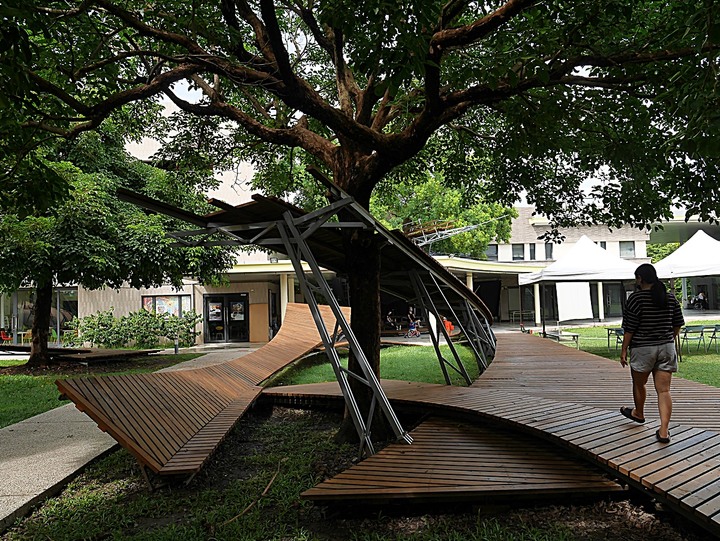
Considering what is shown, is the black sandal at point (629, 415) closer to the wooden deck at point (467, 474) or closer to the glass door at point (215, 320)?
the wooden deck at point (467, 474)

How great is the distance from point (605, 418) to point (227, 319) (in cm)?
2385

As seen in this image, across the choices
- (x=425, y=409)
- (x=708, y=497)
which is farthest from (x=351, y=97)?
(x=708, y=497)

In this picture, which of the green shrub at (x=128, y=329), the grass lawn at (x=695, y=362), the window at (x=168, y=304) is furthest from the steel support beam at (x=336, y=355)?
the window at (x=168, y=304)

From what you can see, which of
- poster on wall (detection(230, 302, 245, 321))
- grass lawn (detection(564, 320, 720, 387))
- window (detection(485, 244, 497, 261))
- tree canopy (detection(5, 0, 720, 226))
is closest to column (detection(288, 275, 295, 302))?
poster on wall (detection(230, 302, 245, 321))

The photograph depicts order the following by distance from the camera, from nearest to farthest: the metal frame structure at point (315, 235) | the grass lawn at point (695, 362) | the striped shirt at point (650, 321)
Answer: the striped shirt at point (650, 321) → the metal frame structure at point (315, 235) → the grass lawn at point (695, 362)

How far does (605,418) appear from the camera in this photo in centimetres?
527

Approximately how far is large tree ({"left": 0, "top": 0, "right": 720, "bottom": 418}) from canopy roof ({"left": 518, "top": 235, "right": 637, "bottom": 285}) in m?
6.76

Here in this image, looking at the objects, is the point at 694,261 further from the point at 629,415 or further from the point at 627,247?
the point at 627,247

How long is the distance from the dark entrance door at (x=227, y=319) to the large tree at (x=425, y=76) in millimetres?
18635

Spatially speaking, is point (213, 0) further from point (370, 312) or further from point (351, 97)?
point (370, 312)

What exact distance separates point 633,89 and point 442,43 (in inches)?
94.6

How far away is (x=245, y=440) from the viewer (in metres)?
7.27

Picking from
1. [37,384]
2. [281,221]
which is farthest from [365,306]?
[37,384]

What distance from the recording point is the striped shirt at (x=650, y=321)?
15.6ft
